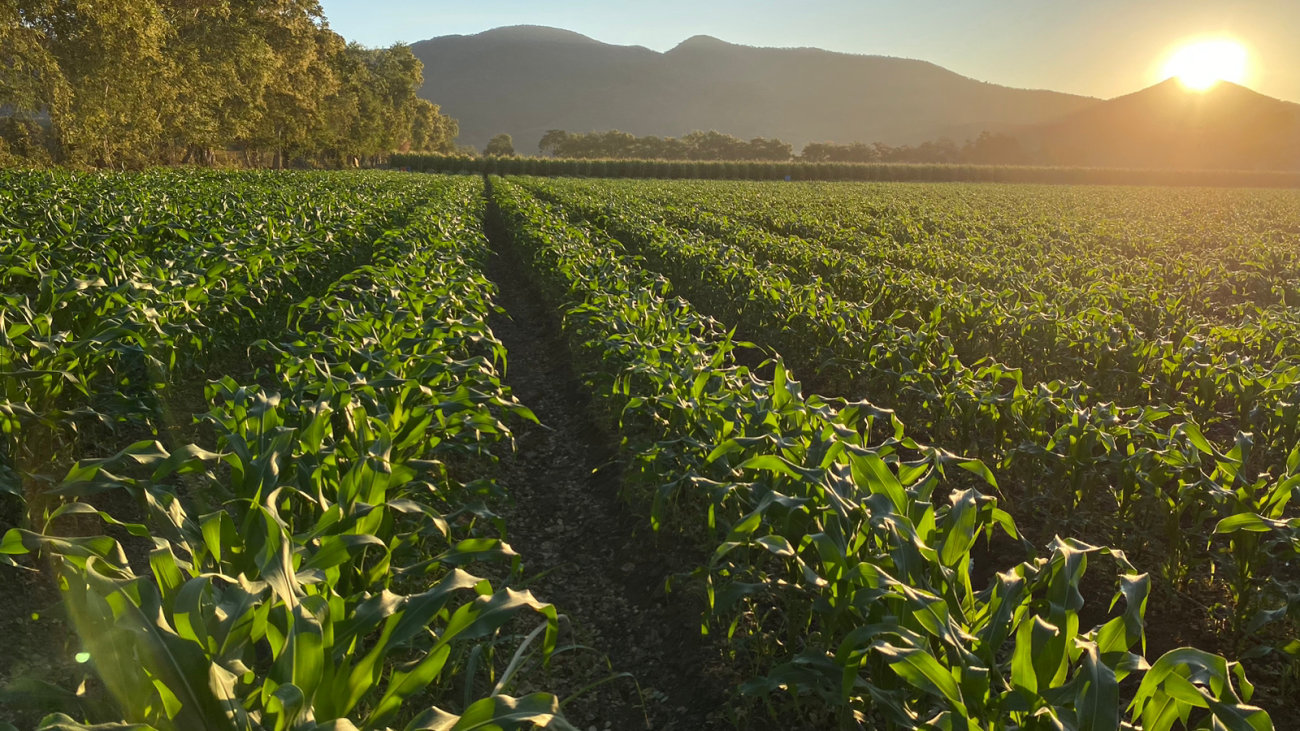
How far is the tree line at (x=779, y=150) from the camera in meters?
111

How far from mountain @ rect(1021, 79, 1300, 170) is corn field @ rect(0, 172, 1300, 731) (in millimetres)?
148398

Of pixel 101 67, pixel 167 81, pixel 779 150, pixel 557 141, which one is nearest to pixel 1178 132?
pixel 779 150

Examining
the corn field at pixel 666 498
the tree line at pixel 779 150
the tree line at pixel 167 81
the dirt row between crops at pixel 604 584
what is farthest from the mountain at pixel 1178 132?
the dirt row between crops at pixel 604 584

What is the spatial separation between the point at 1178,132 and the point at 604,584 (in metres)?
200

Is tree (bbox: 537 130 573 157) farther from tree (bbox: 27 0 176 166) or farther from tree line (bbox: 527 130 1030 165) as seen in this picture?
tree (bbox: 27 0 176 166)

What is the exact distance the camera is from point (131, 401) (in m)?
4.82

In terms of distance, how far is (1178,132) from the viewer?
159750 millimetres

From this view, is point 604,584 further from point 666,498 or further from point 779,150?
point 779,150

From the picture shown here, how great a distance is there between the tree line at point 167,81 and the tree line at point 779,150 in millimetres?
55313

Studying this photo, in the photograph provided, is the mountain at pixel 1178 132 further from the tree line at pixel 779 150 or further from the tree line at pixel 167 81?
the tree line at pixel 167 81

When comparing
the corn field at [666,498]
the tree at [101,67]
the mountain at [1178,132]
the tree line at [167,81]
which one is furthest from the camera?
the mountain at [1178,132]

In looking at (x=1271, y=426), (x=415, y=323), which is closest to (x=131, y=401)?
(x=415, y=323)

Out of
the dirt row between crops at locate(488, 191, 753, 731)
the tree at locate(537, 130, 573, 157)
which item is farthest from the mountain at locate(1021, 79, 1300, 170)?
the dirt row between crops at locate(488, 191, 753, 731)

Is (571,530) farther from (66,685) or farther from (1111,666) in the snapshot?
(1111,666)
